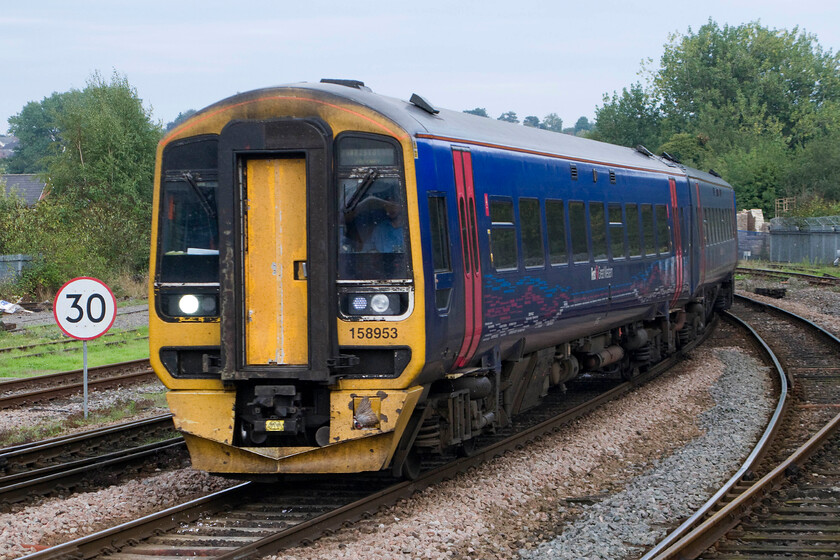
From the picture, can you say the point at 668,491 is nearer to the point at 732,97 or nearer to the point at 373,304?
the point at 373,304

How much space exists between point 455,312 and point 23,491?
361 centimetres

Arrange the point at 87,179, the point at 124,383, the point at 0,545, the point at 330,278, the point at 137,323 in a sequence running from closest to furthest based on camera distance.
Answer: the point at 0,545 < the point at 330,278 < the point at 124,383 < the point at 137,323 < the point at 87,179

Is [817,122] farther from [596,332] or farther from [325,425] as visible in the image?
[325,425]

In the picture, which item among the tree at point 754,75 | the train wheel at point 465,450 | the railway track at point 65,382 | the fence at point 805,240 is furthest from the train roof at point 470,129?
the tree at point 754,75

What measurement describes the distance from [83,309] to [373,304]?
5522 mm

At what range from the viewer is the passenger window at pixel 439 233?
306 inches

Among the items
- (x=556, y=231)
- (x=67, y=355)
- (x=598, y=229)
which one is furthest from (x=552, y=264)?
(x=67, y=355)

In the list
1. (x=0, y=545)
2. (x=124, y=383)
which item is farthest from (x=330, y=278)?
(x=124, y=383)

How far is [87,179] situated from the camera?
4106 cm

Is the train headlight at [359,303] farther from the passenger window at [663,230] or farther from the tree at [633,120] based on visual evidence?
the tree at [633,120]

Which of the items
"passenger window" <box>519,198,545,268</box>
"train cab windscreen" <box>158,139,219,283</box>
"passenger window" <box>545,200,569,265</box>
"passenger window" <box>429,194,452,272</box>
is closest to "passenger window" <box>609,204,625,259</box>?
"passenger window" <box>545,200,569,265</box>

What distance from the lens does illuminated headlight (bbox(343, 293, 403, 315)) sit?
7438 millimetres

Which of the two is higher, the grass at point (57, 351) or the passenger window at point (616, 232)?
the passenger window at point (616, 232)

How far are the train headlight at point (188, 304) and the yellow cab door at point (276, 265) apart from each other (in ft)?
1.77
